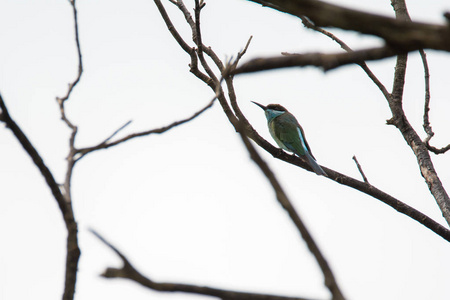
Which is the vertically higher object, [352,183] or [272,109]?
[272,109]

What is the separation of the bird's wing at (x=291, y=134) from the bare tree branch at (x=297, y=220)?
20.5ft

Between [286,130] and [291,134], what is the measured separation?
0.69ft

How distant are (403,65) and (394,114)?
44cm

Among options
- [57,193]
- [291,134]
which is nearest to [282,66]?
[57,193]

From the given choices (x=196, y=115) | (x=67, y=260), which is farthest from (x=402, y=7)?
(x=67, y=260)

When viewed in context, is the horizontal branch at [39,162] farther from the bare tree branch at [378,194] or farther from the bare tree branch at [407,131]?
the bare tree branch at [407,131]

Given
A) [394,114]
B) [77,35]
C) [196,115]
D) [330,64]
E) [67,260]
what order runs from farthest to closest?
[394,114], [77,35], [196,115], [67,260], [330,64]

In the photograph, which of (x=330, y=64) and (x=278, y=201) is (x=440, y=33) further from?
(x=278, y=201)

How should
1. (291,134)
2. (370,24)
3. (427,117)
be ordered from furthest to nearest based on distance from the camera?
(291,134), (427,117), (370,24)

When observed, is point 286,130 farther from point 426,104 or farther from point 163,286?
point 163,286

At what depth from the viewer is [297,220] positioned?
1.21 meters

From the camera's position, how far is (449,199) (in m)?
4.16

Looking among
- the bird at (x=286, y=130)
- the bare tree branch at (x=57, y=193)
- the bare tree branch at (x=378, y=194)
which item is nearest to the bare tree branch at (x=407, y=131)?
the bare tree branch at (x=378, y=194)

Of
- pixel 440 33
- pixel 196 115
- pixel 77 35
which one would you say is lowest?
pixel 440 33
